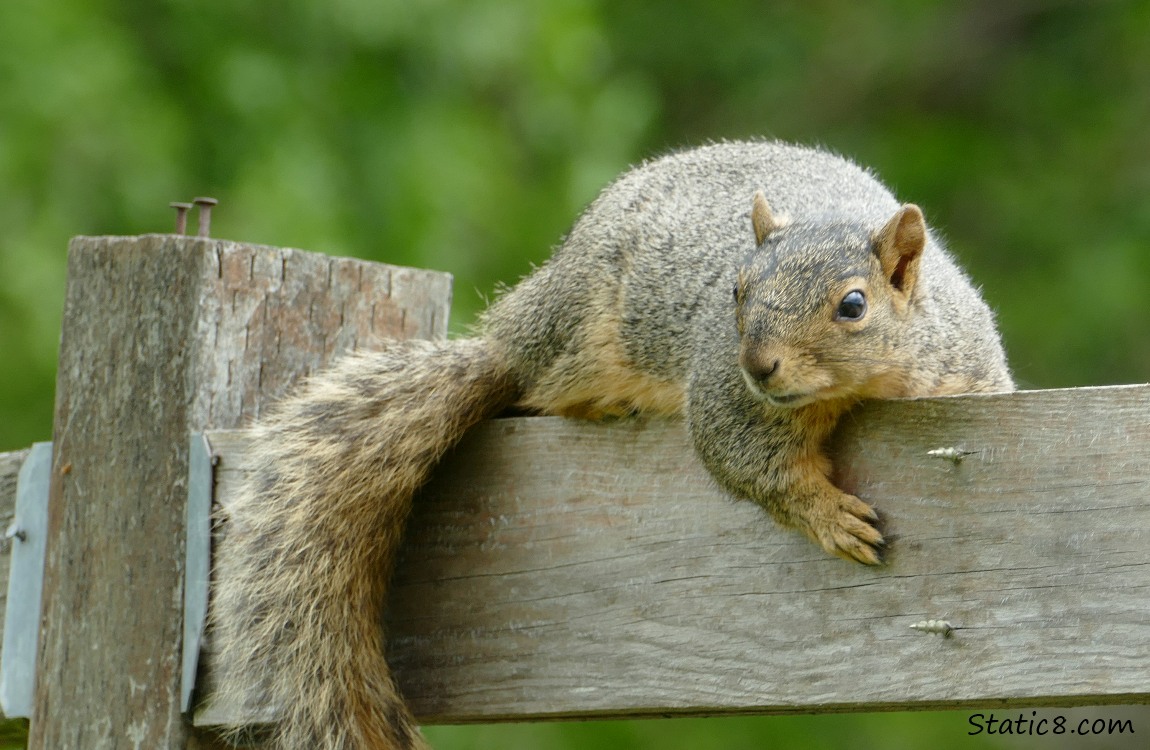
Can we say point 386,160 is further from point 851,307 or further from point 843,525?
point 843,525

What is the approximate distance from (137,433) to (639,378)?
0.78 meters

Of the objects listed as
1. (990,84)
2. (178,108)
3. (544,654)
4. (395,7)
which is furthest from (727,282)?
(990,84)

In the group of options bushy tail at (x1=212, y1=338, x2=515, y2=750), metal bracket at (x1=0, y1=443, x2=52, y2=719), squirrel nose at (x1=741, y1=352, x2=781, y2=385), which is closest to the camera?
squirrel nose at (x1=741, y1=352, x2=781, y2=385)

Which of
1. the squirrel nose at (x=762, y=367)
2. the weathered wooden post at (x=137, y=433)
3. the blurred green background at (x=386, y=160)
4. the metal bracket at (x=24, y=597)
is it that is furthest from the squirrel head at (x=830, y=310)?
the blurred green background at (x=386, y=160)

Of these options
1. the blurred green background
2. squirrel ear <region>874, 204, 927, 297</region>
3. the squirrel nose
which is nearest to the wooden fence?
the squirrel nose

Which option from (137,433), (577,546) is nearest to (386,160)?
(137,433)

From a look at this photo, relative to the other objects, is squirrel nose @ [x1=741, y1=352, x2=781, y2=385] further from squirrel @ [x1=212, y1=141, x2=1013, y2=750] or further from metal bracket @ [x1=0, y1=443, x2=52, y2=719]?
metal bracket @ [x1=0, y1=443, x2=52, y2=719]

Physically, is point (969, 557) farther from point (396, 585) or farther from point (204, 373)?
point (204, 373)

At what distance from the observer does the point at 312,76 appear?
17.1ft

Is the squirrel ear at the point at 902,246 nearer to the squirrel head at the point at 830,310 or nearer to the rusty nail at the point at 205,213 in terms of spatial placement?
the squirrel head at the point at 830,310

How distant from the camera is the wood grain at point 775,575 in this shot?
1562mm

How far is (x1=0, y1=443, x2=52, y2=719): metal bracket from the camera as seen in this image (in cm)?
224

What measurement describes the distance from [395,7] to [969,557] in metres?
3.71

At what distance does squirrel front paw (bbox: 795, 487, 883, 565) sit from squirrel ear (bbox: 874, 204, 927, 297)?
1.16 ft
